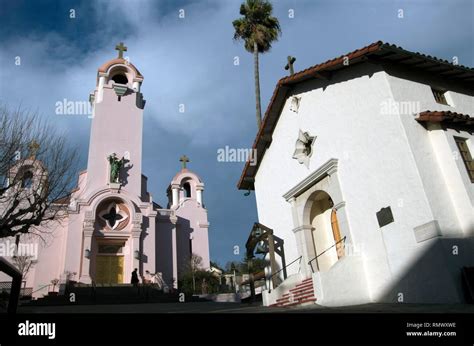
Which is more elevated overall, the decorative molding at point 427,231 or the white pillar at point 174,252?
the white pillar at point 174,252

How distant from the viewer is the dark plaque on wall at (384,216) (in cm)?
1041

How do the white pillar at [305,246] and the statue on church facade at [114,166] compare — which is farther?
the statue on church facade at [114,166]

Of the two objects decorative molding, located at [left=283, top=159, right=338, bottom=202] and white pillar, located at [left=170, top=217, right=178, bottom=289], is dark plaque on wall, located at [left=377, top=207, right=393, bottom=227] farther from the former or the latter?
white pillar, located at [left=170, top=217, right=178, bottom=289]

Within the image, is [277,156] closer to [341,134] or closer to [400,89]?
[341,134]

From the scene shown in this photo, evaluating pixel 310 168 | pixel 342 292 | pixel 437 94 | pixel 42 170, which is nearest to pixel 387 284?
pixel 342 292

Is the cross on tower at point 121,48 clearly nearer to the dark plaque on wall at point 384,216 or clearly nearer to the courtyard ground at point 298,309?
the courtyard ground at point 298,309

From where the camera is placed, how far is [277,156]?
17281 mm

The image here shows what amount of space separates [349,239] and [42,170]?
1242cm

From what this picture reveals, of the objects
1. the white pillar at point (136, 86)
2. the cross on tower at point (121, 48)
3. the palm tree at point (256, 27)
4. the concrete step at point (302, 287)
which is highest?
the cross on tower at point (121, 48)

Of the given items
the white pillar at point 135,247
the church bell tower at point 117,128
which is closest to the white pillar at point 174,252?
the white pillar at point 135,247

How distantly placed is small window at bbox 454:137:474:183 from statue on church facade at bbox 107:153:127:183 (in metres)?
22.6

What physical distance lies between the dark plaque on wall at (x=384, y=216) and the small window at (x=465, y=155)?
2.62 m

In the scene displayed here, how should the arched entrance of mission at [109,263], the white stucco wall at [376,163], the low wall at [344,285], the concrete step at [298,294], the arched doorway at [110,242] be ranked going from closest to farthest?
the white stucco wall at [376,163]
the low wall at [344,285]
the concrete step at [298,294]
the arched entrance of mission at [109,263]
the arched doorway at [110,242]

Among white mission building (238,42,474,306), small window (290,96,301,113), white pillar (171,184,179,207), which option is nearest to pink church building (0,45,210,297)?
white pillar (171,184,179,207)
